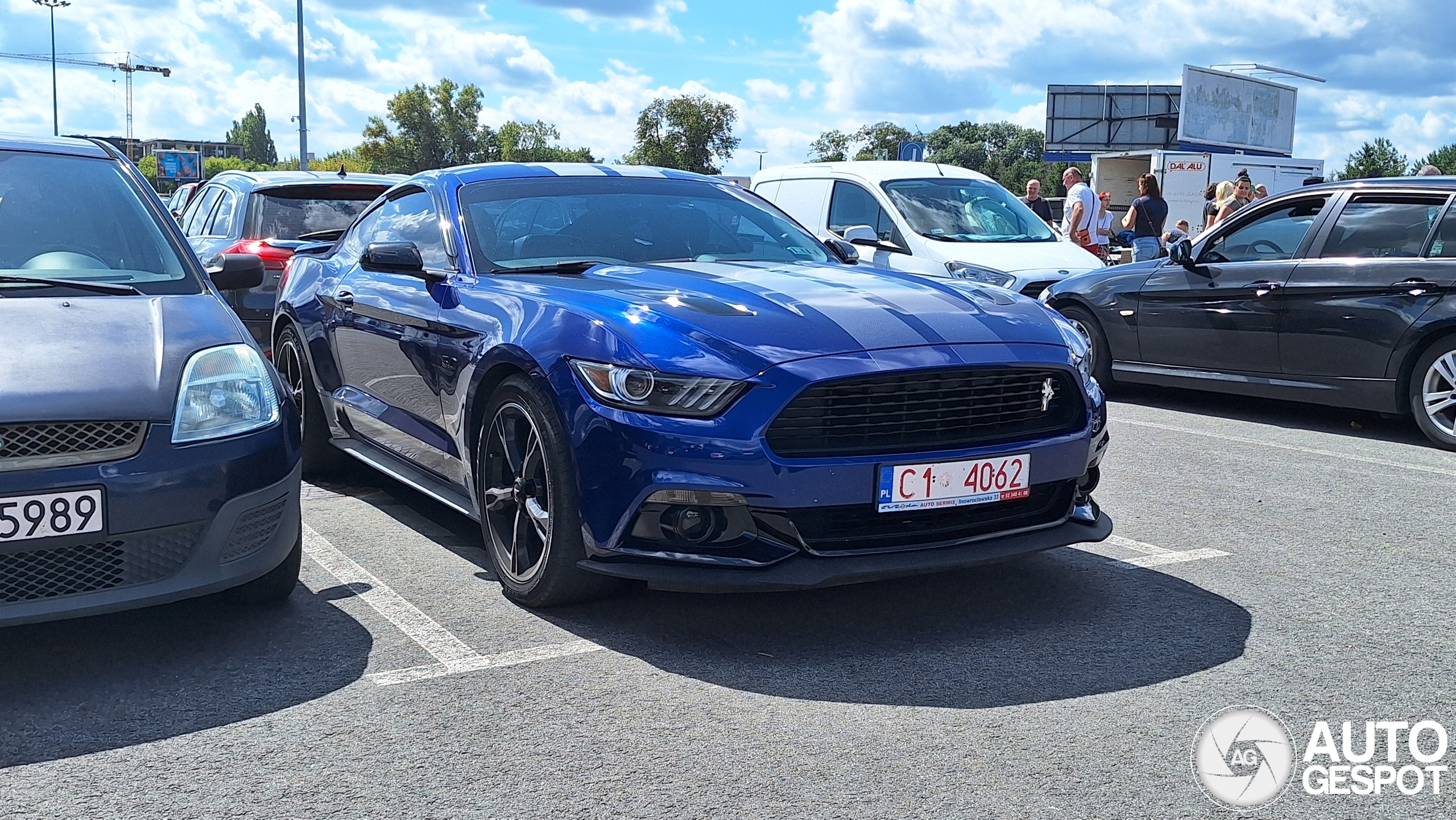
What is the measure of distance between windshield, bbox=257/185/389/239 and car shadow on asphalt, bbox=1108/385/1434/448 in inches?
224

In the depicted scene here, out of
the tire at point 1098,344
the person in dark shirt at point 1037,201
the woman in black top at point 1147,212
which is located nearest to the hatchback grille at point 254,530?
the tire at point 1098,344

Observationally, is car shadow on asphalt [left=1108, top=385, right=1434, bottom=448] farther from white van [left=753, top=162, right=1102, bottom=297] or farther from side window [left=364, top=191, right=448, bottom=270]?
side window [left=364, top=191, right=448, bottom=270]

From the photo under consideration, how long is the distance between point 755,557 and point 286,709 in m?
1.28

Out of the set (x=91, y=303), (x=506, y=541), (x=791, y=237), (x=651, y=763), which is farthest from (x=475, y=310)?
(x=651, y=763)

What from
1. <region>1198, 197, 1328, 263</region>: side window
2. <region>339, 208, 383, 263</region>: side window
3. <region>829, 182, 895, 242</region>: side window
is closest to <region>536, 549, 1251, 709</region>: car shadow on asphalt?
<region>339, 208, 383, 263</region>: side window

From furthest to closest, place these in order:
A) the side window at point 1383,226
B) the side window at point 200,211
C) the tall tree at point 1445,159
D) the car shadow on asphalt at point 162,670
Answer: the tall tree at point 1445,159, the side window at point 200,211, the side window at point 1383,226, the car shadow on asphalt at point 162,670

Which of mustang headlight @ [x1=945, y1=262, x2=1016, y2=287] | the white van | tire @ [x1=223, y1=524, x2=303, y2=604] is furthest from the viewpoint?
the white van

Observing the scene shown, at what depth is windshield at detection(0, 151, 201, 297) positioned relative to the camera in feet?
14.6

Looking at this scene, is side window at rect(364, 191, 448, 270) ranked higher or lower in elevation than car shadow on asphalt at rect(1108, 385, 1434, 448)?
higher

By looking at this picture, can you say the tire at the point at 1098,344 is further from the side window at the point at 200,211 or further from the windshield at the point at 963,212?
the side window at the point at 200,211

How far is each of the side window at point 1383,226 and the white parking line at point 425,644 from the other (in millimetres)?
6026

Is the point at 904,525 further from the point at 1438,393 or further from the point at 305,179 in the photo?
the point at 305,179

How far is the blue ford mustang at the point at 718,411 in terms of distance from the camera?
12.4 ft

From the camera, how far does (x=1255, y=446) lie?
7.57m
